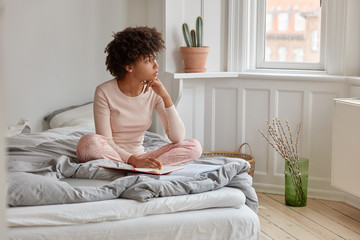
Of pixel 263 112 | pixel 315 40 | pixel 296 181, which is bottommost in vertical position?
pixel 296 181

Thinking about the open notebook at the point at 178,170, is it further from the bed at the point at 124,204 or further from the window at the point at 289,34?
the window at the point at 289,34

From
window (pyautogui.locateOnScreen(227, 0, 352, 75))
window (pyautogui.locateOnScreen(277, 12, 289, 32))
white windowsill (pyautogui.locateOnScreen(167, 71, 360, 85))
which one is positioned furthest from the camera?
Result: window (pyautogui.locateOnScreen(277, 12, 289, 32))

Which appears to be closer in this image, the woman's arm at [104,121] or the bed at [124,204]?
the bed at [124,204]

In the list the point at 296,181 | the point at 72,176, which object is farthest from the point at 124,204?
the point at 296,181

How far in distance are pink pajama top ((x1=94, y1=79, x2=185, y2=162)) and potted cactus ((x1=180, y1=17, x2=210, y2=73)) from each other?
940 mm

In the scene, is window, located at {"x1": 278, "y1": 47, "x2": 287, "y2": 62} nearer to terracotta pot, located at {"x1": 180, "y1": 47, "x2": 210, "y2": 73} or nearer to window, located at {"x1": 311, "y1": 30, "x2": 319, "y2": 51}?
window, located at {"x1": 311, "y1": 30, "x2": 319, "y2": 51}

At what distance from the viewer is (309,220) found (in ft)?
10.1

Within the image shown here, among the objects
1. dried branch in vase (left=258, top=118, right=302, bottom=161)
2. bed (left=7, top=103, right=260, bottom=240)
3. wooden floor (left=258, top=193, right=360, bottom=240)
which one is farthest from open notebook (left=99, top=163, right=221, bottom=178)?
dried branch in vase (left=258, top=118, right=302, bottom=161)

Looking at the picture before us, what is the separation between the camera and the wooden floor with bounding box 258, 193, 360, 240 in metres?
2.85

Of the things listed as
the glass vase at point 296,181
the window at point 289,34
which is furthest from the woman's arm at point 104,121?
the window at point 289,34

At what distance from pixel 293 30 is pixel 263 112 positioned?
2.04 ft

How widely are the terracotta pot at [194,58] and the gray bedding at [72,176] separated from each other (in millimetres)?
881

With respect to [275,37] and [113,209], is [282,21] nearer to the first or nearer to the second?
[275,37]

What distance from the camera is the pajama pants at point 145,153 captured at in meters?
2.40
